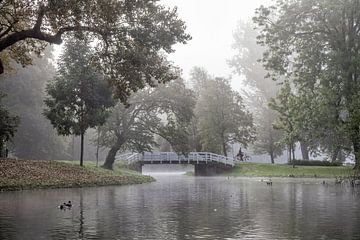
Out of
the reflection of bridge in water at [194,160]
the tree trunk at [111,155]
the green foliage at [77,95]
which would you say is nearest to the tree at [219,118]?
the reflection of bridge in water at [194,160]

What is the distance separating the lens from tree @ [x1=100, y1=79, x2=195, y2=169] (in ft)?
195

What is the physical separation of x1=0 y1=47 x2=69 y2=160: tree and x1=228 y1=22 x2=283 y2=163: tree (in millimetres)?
34460

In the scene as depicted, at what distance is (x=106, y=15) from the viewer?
25.2m

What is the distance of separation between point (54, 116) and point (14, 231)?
35.6 m

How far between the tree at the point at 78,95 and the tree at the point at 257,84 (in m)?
37.5

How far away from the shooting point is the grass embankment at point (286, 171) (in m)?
53.4

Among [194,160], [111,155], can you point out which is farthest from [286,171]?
[111,155]

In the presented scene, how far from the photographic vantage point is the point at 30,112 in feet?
248

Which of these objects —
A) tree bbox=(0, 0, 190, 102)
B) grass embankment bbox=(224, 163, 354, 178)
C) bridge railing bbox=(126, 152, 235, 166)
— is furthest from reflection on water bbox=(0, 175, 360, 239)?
bridge railing bbox=(126, 152, 235, 166)

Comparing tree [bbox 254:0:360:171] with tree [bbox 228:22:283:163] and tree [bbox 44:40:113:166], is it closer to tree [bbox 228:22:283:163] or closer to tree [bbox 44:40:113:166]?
tree [bbox 44:40:113:166]

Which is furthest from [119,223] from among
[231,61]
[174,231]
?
[231,61]

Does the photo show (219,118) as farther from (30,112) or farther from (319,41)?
(319,41)

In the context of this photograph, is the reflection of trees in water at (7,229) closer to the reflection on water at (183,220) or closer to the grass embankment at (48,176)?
the reflection on water at (183,220)

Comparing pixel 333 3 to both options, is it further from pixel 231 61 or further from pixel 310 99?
pixel 231 61
